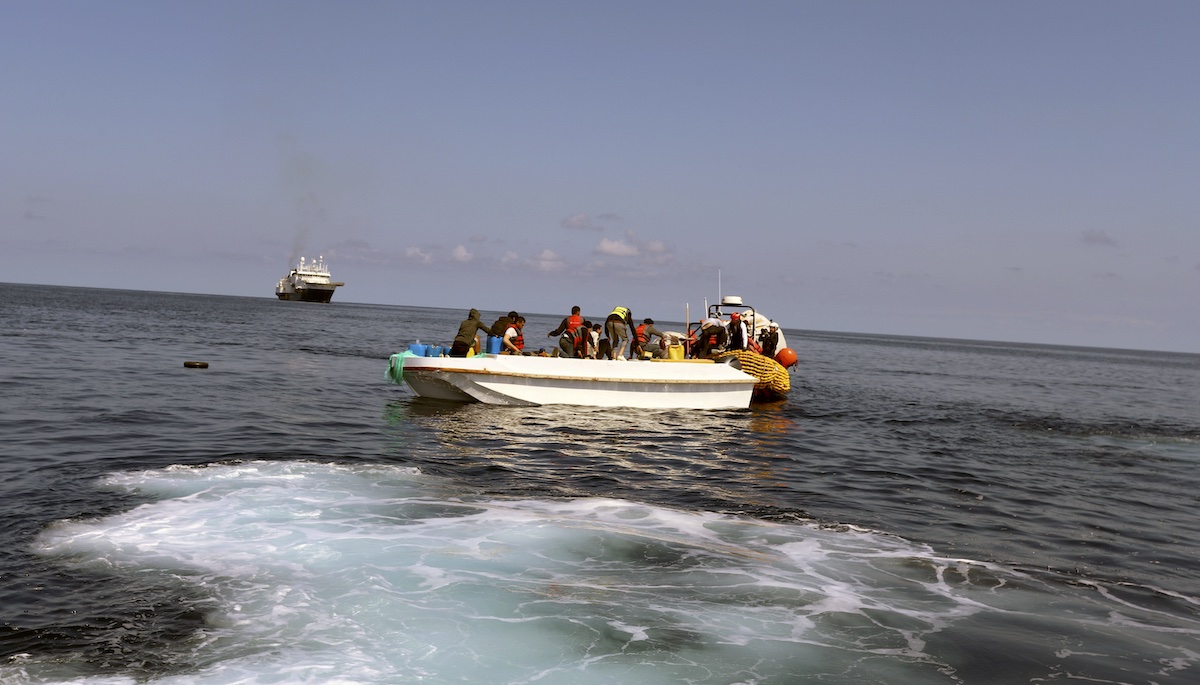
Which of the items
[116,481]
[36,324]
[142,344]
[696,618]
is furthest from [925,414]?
[36,324]

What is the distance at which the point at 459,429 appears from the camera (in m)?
17.1

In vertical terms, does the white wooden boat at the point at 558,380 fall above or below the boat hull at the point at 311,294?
below

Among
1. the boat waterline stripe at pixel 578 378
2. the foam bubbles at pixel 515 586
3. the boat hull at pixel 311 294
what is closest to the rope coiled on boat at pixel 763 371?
the boat waterline stripe at pixel 578 378

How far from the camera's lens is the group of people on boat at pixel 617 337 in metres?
20.3

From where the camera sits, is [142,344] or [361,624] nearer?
[361,624]

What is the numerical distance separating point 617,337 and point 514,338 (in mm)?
3253

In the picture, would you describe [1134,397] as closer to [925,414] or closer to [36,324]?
[925,414]

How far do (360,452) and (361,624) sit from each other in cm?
814

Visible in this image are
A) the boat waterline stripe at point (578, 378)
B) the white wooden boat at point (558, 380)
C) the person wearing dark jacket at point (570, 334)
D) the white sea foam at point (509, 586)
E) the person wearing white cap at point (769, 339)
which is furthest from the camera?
the person wearing white cap at point (769, 339)

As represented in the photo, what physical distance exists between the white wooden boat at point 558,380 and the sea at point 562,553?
978 mm

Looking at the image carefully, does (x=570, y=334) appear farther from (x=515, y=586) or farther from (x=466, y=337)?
(x=515, y=586)

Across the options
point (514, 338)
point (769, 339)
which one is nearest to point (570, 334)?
point (514, 338)

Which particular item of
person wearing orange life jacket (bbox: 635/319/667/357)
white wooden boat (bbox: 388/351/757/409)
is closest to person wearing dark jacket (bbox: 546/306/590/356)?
white wooden boat (bbox: 388/351/757/409)

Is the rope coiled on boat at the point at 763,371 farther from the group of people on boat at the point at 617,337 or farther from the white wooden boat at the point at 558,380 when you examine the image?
the white wooden boat at the point at 558,380
